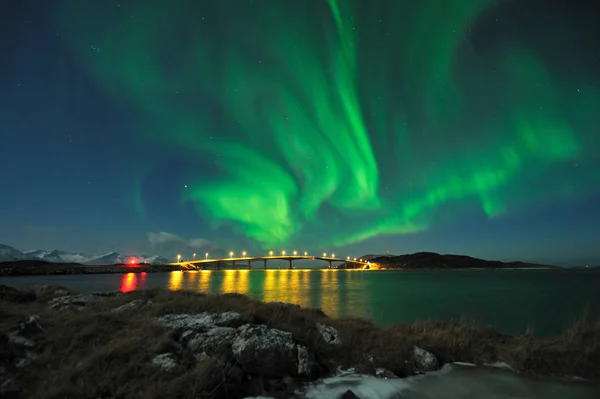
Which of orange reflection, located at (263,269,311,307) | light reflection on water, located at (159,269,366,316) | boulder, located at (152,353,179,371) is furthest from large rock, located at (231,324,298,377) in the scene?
orange reflection, located at (263,269,311,307)

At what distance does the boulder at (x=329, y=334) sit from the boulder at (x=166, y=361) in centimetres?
503

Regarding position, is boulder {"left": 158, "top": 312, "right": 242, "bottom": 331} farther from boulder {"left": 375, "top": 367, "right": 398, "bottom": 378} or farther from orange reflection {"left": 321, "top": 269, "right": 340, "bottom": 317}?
orange reflection {"left": 321, "top": 269, "right": 340, "bottom": 317}

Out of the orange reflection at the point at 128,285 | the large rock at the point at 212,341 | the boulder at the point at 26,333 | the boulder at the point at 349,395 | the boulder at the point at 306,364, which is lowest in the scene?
the orange reflection at the point at 128,285

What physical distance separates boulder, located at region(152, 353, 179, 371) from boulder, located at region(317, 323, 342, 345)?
5.03 metres

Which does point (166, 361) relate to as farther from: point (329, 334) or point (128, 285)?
point (128, 285)

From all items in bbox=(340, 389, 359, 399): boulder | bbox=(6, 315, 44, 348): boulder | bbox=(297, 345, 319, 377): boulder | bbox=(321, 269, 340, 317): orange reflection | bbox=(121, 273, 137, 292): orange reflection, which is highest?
bbox=(6, 315, 44, 348): boulder

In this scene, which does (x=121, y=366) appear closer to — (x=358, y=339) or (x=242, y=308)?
(x=242, y=308)

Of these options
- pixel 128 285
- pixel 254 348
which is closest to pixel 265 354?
pixel 254 348

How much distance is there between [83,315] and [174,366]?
5.46 m

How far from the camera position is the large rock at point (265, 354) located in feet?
28.5

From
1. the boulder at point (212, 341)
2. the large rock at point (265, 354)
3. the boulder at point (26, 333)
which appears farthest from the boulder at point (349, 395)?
the boulder at point (26, 333)

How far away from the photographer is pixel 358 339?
37.1ft

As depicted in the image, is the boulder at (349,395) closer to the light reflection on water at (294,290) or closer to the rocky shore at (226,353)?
the rocky shore at (226,353)

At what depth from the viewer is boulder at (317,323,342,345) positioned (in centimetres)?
1102
